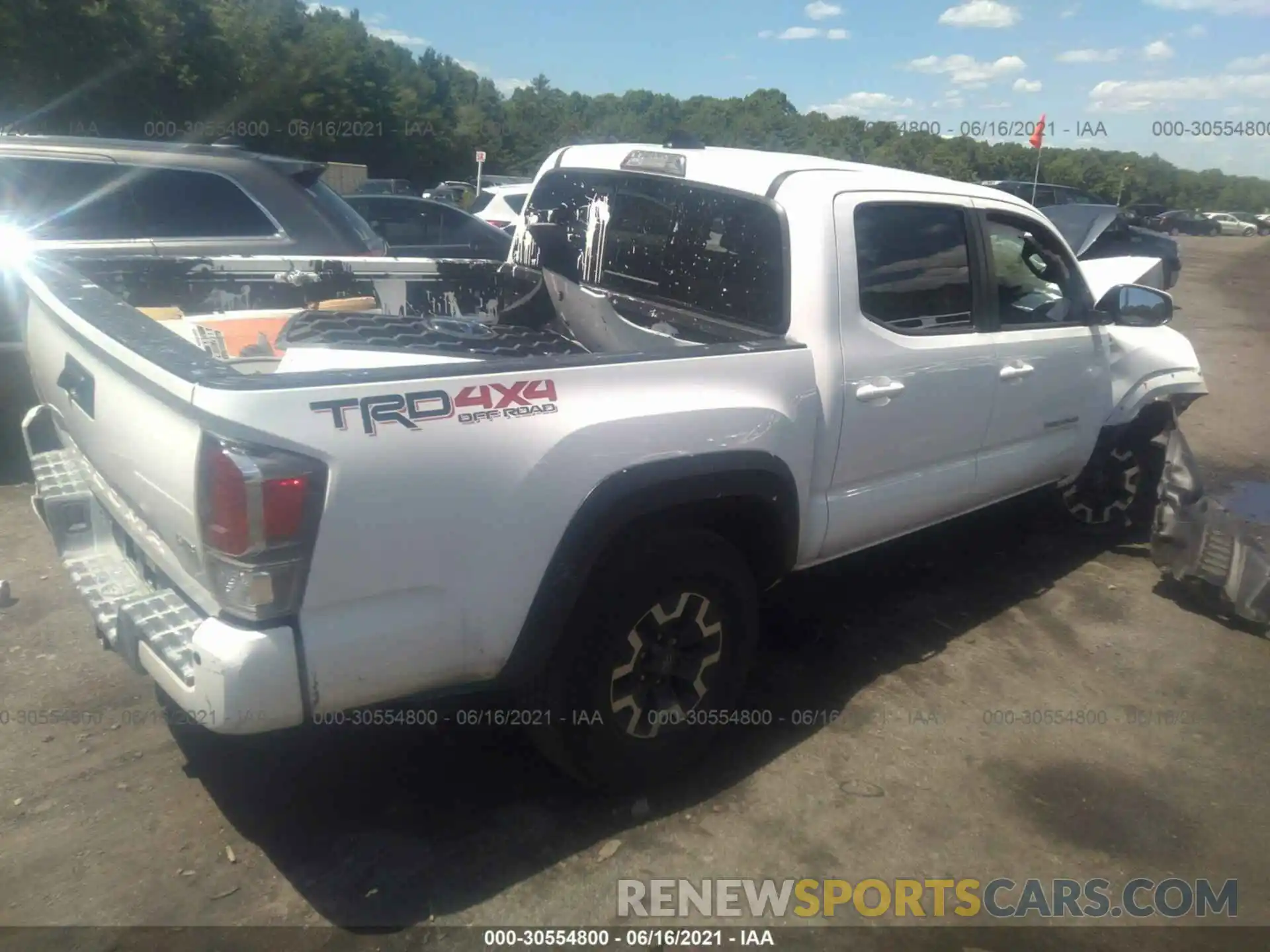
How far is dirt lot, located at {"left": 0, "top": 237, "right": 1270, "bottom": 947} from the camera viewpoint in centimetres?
278

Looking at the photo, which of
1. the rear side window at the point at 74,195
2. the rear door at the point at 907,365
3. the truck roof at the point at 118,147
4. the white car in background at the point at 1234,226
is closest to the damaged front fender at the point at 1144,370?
the rear door at the point at 907,365

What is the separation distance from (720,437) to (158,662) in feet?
5.58

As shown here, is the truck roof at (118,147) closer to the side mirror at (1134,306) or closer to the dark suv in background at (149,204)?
the dark suv in background at (149,204)

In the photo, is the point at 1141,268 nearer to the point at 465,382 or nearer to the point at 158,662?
the point at 465,382

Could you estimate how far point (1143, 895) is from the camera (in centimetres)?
297

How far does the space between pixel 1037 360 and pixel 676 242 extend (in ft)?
6.02

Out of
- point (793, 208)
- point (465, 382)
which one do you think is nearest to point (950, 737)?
point (793, 208)

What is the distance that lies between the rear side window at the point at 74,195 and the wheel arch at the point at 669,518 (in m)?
4.26

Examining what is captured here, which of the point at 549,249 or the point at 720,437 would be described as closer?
the point at 720,437

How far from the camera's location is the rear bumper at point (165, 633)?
227 centimetres

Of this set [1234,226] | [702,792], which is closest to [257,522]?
[702,792]

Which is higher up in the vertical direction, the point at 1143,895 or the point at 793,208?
the point at 793,208

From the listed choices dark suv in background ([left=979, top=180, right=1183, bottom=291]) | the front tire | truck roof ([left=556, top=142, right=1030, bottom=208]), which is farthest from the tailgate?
dark suv in background ([left=979, top=180, right=1183, bottom=291])

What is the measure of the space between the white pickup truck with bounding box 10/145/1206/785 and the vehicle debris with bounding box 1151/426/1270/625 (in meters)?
0.49
